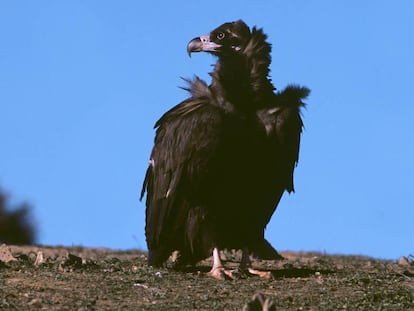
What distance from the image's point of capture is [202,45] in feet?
37.0

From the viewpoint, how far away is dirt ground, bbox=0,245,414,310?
29.2 ft

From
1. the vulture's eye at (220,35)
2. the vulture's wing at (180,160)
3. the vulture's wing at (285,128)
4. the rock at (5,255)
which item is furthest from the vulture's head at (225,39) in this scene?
the rock at (5,255)

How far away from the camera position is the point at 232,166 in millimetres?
10367

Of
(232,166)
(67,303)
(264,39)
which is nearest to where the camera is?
(67,303)

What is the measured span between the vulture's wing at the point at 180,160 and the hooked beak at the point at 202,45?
394mm

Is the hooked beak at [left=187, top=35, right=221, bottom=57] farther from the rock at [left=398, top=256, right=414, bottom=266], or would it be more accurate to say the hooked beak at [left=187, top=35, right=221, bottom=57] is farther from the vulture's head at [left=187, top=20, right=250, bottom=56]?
the rock at [left=398, top=256, right=414, bottom=266]

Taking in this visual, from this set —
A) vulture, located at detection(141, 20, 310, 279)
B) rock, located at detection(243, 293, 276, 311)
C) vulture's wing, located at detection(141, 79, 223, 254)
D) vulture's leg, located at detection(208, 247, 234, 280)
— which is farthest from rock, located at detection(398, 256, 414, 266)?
rock, located at detection(243, 293, 276, 311)

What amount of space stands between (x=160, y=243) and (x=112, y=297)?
1888mm

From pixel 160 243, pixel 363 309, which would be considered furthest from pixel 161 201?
pixel 363 309

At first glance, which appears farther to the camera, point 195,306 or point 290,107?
point 290,107

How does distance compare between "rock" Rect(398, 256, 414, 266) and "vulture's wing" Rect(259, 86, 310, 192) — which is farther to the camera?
"rock" Rect(398, 256, 414, 266)

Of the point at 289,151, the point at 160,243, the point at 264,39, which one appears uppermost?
the point at 264,39

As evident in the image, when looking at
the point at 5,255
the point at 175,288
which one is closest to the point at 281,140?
the point at 175,288

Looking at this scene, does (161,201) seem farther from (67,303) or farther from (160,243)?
(67,303)
